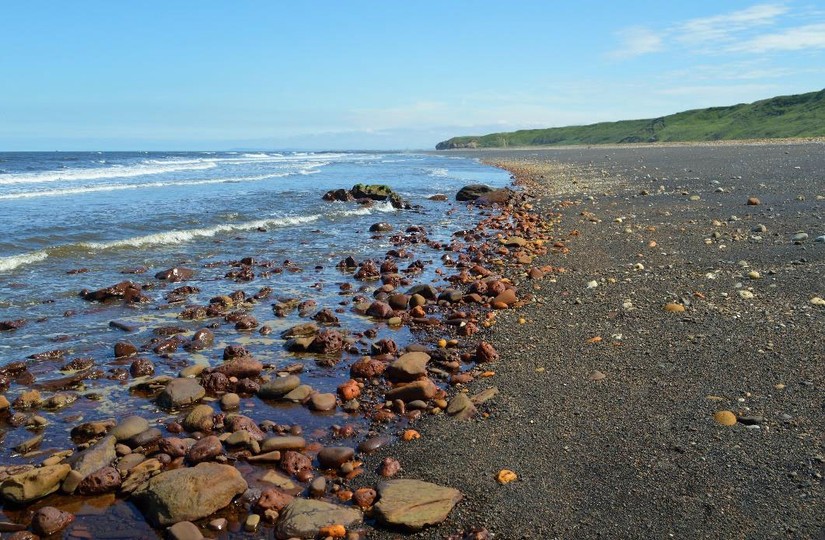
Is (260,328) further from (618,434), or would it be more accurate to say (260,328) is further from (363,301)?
(618,434)

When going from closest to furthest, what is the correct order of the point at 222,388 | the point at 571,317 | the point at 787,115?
the point at 222,388
the point at 571,317
the point at 787,115

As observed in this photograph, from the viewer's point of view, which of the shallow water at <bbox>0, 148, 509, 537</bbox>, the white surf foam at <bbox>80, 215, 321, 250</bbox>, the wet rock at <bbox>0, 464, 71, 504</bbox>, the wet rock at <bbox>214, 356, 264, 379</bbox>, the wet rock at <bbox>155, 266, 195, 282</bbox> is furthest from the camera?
the white surf foam at <bbox>80, 215, 321, 250</bbox>

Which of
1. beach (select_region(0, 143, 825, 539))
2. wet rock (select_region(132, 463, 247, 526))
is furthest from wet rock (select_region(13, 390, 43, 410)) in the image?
wet rock (select_region(132, 463, 247, 526))

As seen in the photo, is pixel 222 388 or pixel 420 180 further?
pixel 420 180

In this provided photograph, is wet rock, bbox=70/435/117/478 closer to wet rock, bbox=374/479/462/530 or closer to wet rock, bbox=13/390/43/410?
wet rock, bbox=13/390/43/410

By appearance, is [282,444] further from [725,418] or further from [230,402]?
[725,418]

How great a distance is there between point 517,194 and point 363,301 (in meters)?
18.9

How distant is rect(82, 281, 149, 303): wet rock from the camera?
36.0 feet

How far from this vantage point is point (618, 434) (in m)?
5.42

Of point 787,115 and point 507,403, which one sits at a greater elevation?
point 787,115

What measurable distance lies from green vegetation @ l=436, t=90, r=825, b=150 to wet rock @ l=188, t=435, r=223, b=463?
8296 centimetres

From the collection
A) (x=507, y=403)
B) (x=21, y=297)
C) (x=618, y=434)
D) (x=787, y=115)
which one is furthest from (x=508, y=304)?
(x=787, y=115)

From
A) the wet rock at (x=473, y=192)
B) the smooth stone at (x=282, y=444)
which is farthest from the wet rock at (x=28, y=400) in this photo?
the wet rock at (x=473, y=192)

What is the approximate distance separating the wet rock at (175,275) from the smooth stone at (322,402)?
7.25m
